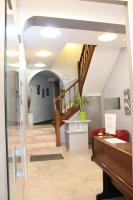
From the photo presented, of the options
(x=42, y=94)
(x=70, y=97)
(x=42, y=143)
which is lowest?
(x=42, y=143)

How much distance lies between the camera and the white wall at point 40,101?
36.4 feet

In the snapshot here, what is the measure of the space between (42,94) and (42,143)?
6052 mm

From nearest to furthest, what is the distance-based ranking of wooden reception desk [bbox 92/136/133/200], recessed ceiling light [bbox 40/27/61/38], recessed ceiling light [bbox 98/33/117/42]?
wooden reception desk [bbox 92/136/133/200] < recessed ceiling light [bbox 40/27/61/38] < recessed ceiling light [bbox 98/33/117/42]

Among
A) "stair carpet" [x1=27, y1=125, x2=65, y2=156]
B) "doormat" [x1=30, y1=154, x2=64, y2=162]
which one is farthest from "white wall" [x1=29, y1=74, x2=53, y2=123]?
"doormat" [x1=30, y1=154, x2=64, y2=162]

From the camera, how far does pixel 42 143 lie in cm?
651

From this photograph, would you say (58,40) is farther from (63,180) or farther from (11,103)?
(11,103)

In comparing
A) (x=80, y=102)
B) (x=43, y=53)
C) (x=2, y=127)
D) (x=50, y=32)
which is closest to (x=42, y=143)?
(x=80, y=102)

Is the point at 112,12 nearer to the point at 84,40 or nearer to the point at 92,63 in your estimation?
Result: the point at 84,40

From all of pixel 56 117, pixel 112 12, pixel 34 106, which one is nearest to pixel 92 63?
pixel 56 117

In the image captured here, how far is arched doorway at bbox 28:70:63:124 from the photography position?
11094 millimetres

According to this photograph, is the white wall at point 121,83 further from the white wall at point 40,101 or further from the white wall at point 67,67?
the white wall at point 40,101

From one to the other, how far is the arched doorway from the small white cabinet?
4.78 metres

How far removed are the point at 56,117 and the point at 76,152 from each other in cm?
131

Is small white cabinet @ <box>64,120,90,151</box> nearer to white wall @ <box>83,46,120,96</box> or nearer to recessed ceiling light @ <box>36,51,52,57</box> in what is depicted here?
white wall @ <box>83,46,120,96</box>
